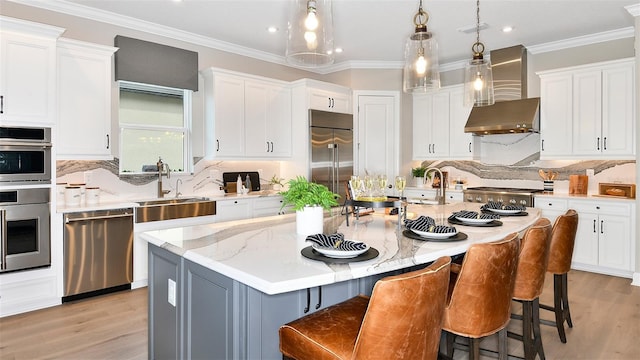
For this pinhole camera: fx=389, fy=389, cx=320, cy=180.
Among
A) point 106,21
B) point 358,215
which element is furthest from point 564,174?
point 106,21

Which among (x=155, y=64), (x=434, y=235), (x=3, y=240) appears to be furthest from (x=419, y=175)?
(x=3, y=240)

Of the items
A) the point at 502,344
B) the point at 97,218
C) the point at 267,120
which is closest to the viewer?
the point at 502,344

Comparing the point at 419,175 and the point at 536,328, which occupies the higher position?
the point at 419,175

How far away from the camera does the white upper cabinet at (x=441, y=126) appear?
5.87 meters

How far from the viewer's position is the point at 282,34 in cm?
486

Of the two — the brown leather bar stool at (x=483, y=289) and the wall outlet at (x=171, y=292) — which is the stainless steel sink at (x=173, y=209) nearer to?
the wall outlet at (x=171, y=292)

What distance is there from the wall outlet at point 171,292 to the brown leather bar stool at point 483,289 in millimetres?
1378

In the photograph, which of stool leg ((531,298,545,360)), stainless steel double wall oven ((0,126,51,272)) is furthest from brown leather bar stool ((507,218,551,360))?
stainless steel double wall oven ((0,126,51,272))

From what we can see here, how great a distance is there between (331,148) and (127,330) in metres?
3.53

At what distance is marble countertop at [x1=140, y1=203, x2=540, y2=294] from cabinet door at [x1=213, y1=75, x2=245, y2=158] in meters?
2.32

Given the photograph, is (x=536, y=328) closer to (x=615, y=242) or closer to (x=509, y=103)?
(x=615, y=242)

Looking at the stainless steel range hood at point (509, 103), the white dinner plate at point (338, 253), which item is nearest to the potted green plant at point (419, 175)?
the stainless steel range hood at point (509, 103)

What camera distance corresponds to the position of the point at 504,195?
5102mm

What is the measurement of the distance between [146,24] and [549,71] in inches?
194
